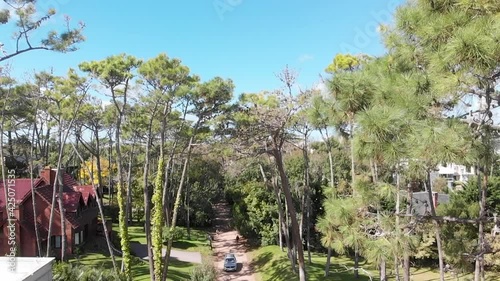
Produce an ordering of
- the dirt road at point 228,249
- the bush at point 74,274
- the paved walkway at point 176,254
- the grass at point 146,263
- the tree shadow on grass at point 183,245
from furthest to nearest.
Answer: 1. the tree shadow on grass at point 183,245
2. the paved walkway at point 176,254
3. the dirt road at point 228,249
4. the grass at point 146,263
5. the bush at point 74,274

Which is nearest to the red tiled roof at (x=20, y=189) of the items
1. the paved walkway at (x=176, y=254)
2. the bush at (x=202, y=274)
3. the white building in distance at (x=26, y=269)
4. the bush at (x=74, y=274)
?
the paved walkway at (x=176, y=254)

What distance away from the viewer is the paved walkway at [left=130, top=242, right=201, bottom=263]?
81.5ft

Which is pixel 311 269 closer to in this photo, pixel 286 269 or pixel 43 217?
pixel 286 269

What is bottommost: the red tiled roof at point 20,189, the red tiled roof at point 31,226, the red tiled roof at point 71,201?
the red tiled roof at point 31,226

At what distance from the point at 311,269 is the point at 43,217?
14.5 m

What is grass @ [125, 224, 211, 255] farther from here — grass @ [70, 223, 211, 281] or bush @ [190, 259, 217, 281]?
bush @ [190, 259, 217, 281]

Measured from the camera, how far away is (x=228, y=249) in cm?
2836

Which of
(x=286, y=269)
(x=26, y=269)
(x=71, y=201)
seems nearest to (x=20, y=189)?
(x=71, y=201)

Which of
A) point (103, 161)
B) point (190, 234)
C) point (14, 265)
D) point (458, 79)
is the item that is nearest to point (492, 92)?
point (458, 79)

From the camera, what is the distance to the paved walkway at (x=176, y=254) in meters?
24.8

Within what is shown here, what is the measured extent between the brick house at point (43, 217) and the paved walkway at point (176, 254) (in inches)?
137

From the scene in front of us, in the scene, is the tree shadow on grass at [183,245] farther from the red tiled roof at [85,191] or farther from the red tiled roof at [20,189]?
the red tiled roof at [20,189]

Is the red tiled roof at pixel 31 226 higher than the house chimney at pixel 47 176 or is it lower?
lower

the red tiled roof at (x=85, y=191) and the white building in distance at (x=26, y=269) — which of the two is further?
the red tiled roof at (x=85, y=191)
